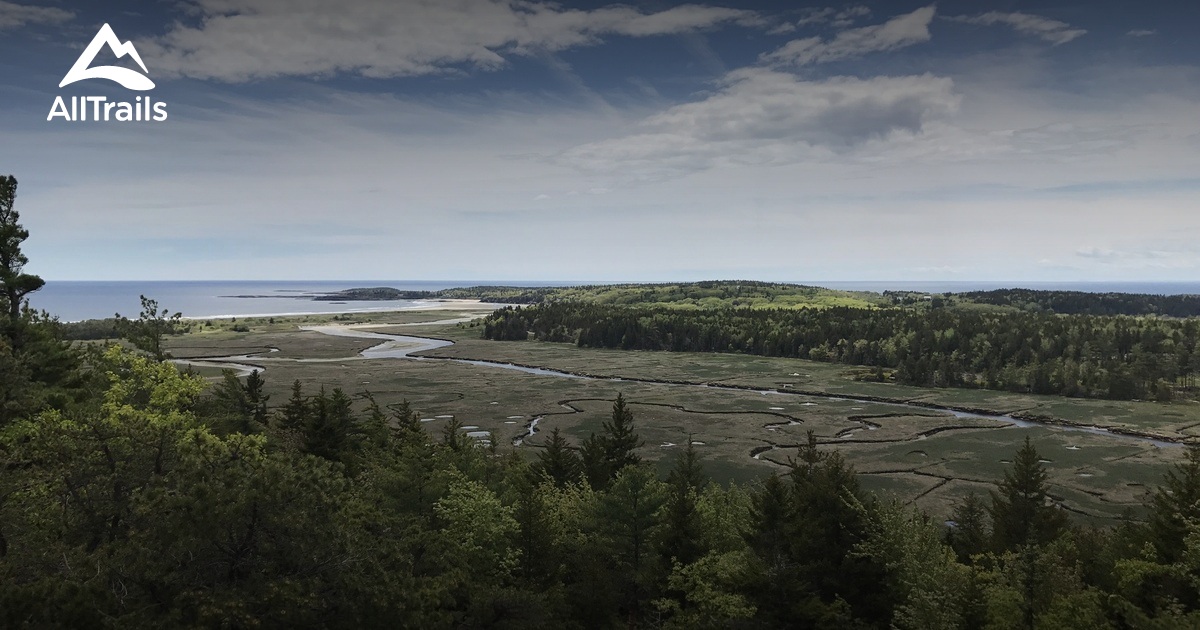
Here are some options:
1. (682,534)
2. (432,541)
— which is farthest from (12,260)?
(682,534)

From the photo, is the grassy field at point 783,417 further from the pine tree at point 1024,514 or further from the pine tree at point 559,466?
the pine tree at point 559,466

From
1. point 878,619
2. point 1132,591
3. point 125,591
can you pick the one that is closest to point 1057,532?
point 1132,591

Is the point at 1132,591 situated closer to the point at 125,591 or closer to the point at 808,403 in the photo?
the point at 125,591

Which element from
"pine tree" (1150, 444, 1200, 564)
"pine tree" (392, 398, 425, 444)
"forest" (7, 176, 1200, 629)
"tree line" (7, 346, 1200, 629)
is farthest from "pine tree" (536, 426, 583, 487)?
"pine tree" (1150, 444, 1200, 564)

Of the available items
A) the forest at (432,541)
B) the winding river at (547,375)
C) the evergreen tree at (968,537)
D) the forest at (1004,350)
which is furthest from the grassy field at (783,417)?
the forest at (432,541)

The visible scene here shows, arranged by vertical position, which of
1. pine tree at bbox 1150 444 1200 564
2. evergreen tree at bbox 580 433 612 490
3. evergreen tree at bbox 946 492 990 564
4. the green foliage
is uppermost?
the green foliage

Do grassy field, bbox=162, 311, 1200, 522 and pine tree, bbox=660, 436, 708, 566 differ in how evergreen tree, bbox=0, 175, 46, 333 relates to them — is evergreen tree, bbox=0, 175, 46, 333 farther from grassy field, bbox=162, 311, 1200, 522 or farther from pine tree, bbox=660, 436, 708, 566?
grassy field, bbox=162, 311, 1200, 522
